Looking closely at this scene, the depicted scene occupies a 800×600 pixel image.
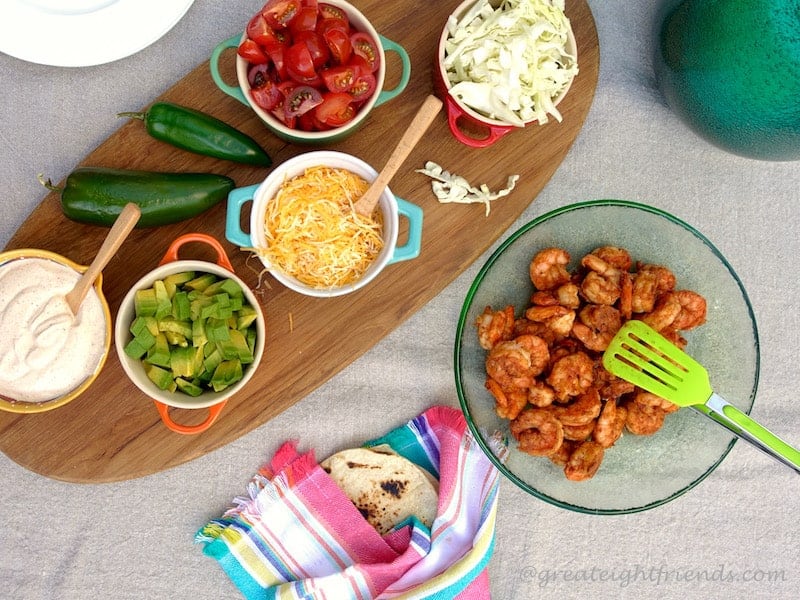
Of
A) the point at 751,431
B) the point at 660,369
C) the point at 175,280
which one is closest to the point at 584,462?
the point at 660,369

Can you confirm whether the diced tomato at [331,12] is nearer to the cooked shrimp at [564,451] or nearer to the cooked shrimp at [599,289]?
the cooked shrimp at [599,289]

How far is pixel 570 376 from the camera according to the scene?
174cm

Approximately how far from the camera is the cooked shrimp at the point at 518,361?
1731mm

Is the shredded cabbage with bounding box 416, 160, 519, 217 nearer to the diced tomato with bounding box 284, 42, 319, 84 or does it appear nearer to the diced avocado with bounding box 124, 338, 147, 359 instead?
the diced tomato with bounding box 284, 42, 319, 84

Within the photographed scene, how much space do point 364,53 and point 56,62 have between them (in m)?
0.93

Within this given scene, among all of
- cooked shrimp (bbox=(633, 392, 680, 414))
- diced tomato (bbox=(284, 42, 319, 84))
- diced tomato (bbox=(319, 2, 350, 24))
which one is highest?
diced tomato (bbox=(319, 2, 350, 24))

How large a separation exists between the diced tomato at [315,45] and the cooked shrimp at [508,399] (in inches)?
35.4

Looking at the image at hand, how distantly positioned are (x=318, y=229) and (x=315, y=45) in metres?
0.43

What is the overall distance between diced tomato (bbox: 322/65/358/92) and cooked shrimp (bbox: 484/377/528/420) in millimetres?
819

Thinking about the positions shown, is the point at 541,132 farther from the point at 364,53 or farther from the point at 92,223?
the point at 92,223

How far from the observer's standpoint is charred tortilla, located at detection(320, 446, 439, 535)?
211 cm

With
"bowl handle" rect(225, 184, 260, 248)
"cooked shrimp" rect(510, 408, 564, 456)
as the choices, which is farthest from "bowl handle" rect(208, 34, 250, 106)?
"cooked shrimp" rect(510, 408, 564, 456)

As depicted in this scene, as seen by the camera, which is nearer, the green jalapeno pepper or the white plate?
the green jalapeno pepper

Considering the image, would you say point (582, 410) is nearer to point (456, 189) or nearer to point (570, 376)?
point (570, 376)
